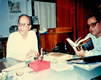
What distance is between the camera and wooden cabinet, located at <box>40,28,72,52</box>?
263 centimetres

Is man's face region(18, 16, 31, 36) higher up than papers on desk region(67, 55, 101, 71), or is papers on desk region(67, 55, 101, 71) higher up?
man's face region(18, 16, 31, 36)

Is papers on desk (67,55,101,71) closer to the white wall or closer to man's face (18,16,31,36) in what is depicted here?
man's face (18,16,31,36)

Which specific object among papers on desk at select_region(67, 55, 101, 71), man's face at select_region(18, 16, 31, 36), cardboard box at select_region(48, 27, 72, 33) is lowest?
papers on desk at select_region(67, 55, 101, 71)

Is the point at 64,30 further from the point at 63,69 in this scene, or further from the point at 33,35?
the point at 63,69

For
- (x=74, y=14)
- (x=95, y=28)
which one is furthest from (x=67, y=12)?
(x=95, y=28)

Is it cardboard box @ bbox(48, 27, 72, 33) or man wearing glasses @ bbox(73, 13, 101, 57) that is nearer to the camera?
man wearing glasses @ bbox(73, 13, 101, 57)

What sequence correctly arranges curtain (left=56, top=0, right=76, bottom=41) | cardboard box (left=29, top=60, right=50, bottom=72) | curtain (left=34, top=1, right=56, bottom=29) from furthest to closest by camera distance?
curtain (left=34, top=1, right=56, bottom=29)
curtain (left=56, top=0, right=76, bottom=41)
cardboard box (left=29, top=60, right=50, bottom=72)

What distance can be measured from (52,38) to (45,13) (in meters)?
1.33

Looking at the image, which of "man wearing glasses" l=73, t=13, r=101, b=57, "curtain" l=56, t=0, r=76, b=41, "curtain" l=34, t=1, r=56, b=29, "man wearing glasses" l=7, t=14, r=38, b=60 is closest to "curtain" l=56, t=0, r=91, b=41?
"curtain" l=56, t=0, r=76, b=41

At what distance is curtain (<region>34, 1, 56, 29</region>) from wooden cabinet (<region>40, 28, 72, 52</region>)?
84cm

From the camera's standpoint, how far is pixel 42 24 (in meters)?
3.53

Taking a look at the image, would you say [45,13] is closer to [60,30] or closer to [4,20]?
[60,30]

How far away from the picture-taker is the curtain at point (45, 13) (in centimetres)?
343

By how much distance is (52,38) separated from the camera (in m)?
2.69
